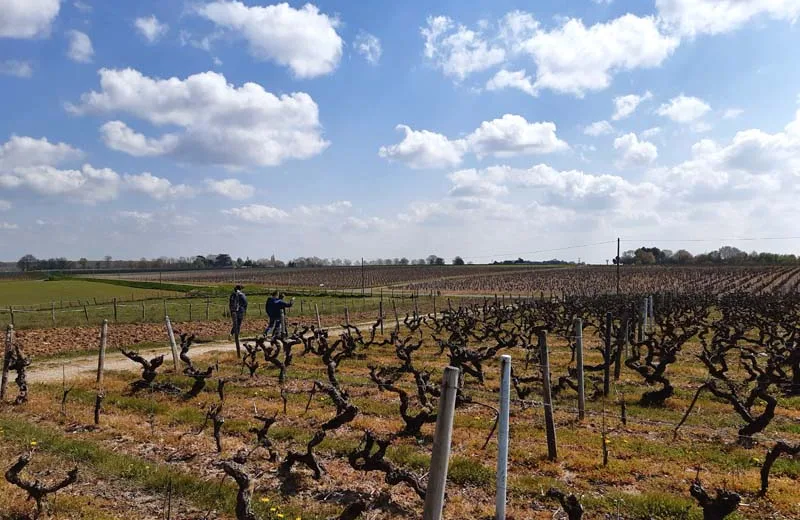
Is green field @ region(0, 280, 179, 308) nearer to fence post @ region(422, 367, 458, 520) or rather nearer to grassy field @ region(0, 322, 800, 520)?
grassy field @ region(0, 322, 800, 520)

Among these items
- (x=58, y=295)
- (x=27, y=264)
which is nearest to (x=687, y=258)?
(x=58, y=295)

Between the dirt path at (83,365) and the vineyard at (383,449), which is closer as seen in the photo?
the vineyard at (383,449)

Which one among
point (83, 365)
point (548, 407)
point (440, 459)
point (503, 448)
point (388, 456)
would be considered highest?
point (440, 459)

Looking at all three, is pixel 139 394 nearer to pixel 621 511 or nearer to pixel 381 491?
pixel 381 491

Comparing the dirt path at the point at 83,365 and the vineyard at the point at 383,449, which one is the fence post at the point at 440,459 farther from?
the dirt path at the point at 83,365

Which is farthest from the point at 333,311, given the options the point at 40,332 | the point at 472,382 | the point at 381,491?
the point at 381,491

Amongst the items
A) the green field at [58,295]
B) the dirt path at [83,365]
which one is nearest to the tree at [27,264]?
the green field at [58,295]

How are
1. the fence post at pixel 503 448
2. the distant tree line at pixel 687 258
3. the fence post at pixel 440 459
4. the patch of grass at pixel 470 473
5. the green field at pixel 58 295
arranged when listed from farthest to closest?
the distant tree line at pixel 687 258, the green field at pixel 58 295, the patch of grass at pixel 470 473, the fence post at pixel 503 448, the fence post at pixel 440 459

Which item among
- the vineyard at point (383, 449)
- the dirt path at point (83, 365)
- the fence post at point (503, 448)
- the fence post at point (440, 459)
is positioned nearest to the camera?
the fence post at point (440, 459)

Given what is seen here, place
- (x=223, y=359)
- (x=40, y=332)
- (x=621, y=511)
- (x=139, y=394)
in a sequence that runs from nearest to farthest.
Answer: (x=621, y=511)
(x=139, y=394)
(x=223, y=359)
(x=40, y=332)

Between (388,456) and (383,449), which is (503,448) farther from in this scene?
(388,456)

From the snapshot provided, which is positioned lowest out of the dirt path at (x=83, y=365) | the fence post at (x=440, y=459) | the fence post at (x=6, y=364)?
the dirt path at (x=83, y=365)

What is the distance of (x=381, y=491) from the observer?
646 cm

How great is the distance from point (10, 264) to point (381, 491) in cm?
19704
